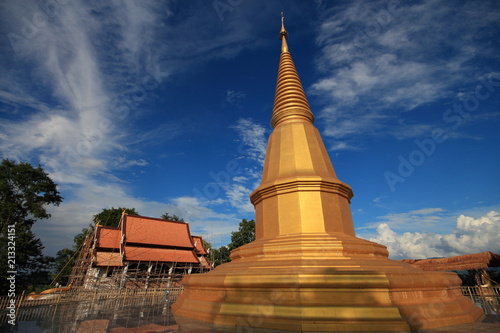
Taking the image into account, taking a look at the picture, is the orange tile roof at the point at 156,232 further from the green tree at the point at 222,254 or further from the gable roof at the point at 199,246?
the green tree at the point at 222,254

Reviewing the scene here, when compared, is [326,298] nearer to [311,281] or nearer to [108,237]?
[311,281]

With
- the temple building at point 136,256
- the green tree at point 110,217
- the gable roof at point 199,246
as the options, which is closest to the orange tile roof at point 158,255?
the temple building at point 136,256

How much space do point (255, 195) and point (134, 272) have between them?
2312 centimetres

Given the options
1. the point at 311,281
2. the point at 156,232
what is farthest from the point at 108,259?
the point at 311,281

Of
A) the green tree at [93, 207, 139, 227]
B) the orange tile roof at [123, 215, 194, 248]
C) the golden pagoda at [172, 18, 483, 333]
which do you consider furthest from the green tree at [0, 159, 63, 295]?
the golden pagoda at [172, 18, 483, 333]

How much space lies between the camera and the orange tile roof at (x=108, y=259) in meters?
25.5

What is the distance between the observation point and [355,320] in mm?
5336

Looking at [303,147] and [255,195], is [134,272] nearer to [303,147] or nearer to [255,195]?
[255,195]

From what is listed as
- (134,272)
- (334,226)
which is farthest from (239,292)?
(134,272)

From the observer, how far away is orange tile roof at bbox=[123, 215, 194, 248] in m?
28.3

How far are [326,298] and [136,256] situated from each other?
83.5 ft

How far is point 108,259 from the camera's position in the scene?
86.0 feet

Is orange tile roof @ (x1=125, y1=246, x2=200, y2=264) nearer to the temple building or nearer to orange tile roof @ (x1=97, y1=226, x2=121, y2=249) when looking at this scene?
the temple building

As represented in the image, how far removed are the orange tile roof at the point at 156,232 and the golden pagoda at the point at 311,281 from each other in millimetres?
22573
